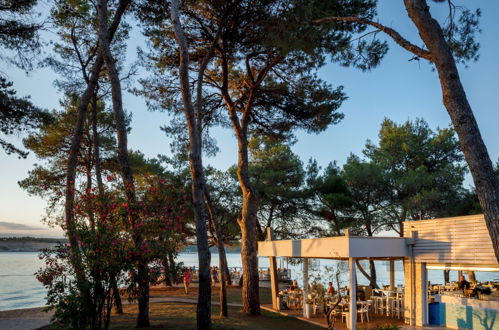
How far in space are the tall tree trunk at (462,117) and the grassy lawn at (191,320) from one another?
667 centimetres

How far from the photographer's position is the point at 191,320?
11086 millimetres

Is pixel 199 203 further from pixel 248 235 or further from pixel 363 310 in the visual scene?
pixel 363 310

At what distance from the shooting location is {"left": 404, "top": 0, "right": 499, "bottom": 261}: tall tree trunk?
5758 mm

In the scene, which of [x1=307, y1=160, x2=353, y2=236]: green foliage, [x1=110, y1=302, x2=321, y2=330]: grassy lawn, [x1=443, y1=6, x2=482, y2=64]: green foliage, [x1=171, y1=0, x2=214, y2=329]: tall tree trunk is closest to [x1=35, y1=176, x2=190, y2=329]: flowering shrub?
[x1=171, y1=0, x2=214, y2=329]: tall tree trunk

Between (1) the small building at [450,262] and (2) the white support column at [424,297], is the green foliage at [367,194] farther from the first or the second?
(2) the white support column at [424,297]

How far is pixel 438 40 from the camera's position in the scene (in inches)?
263

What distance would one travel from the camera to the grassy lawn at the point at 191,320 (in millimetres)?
10250

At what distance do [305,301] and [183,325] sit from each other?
4.85 meters

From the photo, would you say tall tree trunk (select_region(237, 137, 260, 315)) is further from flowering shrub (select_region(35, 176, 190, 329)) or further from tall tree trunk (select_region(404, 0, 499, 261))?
tall tree trunk (select_region(404, 0, 499, 261))

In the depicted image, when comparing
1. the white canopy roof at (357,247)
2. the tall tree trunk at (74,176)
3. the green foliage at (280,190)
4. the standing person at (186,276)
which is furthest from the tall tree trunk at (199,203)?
the green foliage at (280,190)

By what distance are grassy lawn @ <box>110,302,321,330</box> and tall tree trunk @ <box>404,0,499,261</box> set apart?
667 centimetres

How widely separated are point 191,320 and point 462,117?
26.1ft

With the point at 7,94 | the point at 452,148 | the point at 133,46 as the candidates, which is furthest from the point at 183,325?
the point at 452,148

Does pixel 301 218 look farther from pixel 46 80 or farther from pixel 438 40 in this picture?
pixel 438 40
